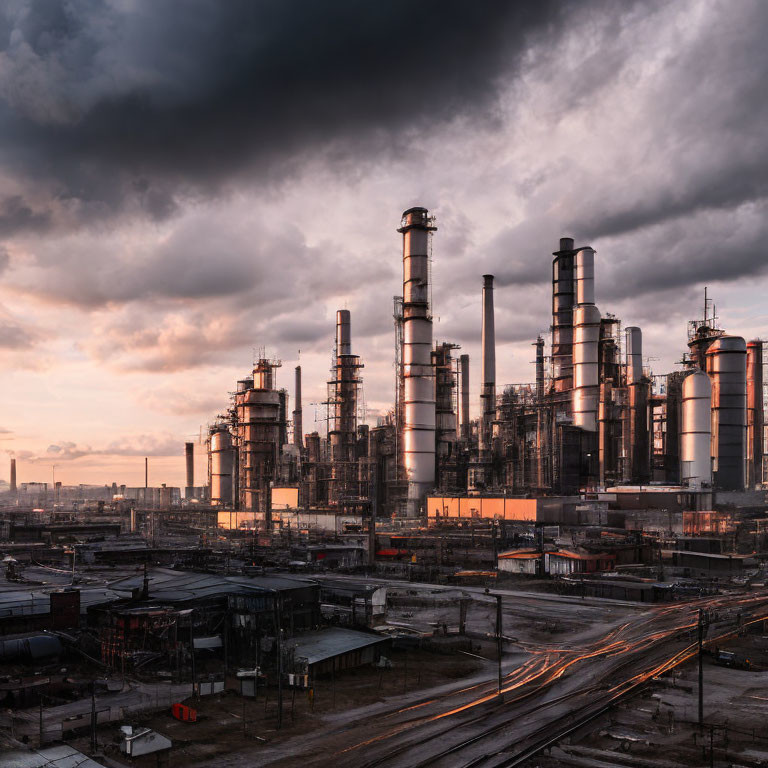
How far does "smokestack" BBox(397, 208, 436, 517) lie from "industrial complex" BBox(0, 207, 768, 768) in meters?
0.34

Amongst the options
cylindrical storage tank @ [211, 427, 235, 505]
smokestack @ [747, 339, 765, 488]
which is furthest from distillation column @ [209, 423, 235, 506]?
smokestack @ [747, 339, 765, 488]

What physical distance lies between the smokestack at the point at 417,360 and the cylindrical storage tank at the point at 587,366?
19.0m

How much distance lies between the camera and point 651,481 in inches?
3878

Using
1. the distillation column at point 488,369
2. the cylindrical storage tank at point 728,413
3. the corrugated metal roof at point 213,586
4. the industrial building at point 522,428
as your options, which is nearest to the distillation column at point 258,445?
the industrial building at point 522,428

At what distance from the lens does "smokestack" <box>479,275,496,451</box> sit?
109 meters

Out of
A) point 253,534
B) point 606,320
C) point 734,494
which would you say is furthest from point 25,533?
point 734,494

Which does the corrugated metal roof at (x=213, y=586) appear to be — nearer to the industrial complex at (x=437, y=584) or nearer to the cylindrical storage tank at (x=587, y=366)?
the industrial complex at (x=437, y=584)

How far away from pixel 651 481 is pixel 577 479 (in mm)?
12533

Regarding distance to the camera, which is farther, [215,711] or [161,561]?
[161,561]

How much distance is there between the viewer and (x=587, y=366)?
94.6m

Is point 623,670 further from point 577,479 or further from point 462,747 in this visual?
point 577,479

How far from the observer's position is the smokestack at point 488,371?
109 meters

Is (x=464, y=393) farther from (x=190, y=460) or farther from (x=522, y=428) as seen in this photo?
(x=190, y=460)

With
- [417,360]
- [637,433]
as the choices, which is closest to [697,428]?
[637,433]
